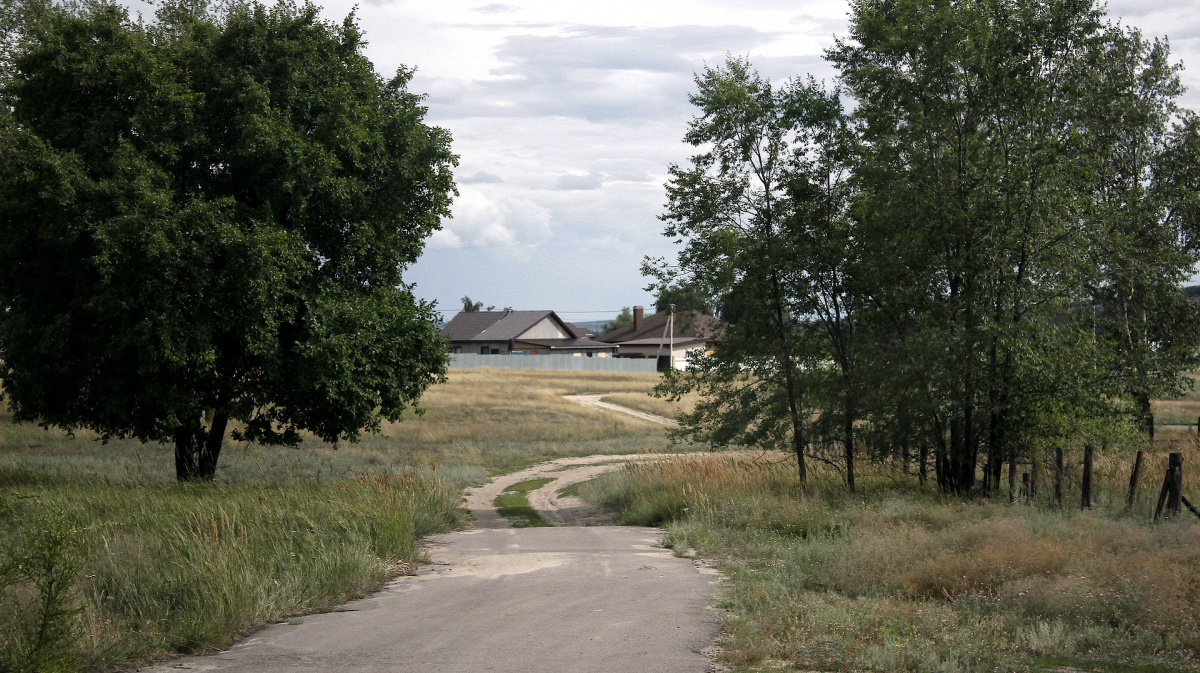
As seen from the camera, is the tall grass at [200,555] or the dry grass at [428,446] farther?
the dry grass at [428,446]

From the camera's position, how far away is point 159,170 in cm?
1497

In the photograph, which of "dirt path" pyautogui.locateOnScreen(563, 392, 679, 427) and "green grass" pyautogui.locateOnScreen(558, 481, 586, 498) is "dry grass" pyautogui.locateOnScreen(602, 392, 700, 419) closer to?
"dirt path" pyautogui.locateOnScreen(563, 392, 679, 427)

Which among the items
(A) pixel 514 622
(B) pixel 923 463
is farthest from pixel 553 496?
(A) pixel 514 622

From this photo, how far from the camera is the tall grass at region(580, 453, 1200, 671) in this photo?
6.73m

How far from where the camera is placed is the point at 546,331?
103188 millimetres

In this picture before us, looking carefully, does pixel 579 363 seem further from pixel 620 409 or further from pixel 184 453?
pixel 184 453

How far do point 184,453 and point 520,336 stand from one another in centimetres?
8087

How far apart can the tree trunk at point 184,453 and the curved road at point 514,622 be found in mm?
8526

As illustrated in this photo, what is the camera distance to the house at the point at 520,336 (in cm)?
9969

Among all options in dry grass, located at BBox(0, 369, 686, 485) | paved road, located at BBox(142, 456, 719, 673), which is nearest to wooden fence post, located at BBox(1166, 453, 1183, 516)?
paved road, located at BBox(142, 456, 719, 673)

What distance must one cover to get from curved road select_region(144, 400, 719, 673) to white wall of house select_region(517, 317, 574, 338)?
8847cm

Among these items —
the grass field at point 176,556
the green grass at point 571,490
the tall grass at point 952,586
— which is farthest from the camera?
the green grass at point 571,490

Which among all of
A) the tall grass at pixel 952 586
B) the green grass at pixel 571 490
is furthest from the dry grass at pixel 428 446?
the tall grass at pixel 952 586

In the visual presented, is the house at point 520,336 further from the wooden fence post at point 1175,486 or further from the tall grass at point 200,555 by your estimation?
the wooden fence post at point 1175,486
